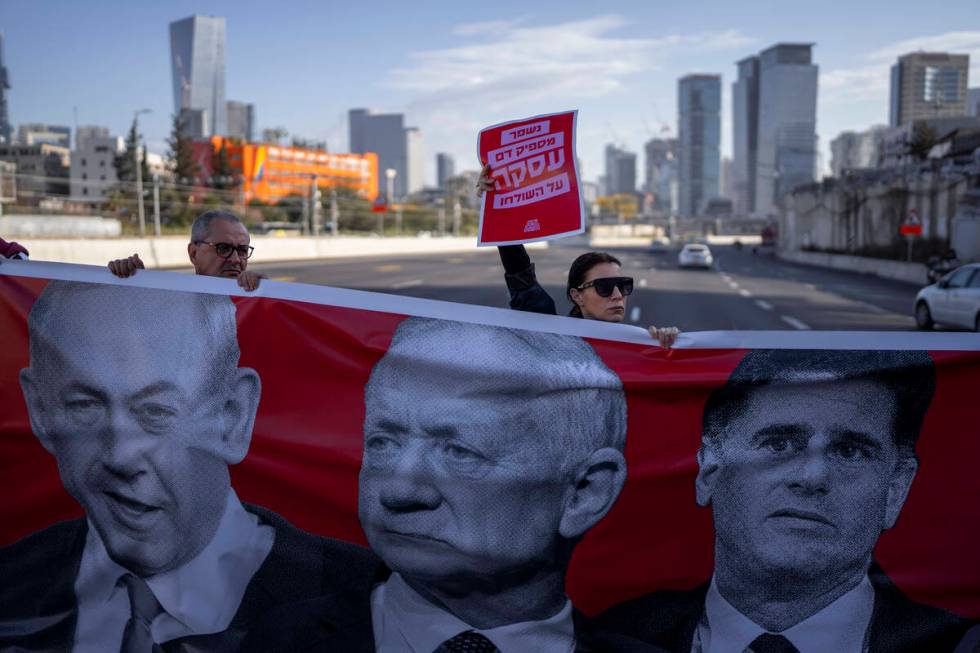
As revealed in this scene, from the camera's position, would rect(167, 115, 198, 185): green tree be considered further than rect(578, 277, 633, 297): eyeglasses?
Yes

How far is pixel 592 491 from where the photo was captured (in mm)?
3799

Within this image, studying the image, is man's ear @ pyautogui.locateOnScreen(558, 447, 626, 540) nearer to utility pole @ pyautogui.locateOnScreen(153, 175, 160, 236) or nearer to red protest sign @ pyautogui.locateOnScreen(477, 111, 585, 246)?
red protest sign @ pyautogui.locateOnScreen(477, 111, 585, 246)

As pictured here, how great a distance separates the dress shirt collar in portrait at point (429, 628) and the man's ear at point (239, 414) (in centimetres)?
86

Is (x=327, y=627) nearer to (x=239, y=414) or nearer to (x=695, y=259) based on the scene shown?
(x=239, y=414)

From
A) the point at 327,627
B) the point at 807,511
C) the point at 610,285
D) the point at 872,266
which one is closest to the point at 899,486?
the point at 807,511

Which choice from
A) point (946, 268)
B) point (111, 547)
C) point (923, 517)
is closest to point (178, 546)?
point (111, 547)

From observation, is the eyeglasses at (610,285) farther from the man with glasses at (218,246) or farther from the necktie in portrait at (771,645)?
the man with glasses at (218,246)

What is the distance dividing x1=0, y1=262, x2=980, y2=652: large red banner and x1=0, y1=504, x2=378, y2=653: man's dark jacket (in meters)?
0.01

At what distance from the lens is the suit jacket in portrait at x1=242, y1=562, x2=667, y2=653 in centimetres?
376

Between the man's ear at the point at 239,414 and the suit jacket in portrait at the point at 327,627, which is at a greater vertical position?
the man's ear at the point at 239,414

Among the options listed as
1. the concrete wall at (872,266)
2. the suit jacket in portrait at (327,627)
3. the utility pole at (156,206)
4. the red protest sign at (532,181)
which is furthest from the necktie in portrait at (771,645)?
the utility pole at (156,206)

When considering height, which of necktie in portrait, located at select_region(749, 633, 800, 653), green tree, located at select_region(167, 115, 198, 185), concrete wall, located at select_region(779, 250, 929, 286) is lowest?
concrete wall, located at select_region(779, 250, 929, 286)

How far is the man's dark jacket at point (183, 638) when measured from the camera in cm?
387

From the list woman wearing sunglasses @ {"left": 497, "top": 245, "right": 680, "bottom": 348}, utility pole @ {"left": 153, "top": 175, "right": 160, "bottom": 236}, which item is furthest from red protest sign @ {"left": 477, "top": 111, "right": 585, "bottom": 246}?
utility pole @ {"left": 153, "top": 175, "right": 160, "bottom": 236}
